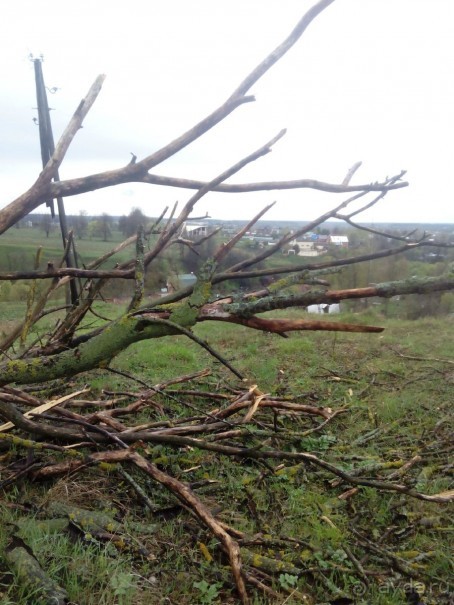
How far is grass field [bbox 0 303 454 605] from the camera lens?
1.90 meters

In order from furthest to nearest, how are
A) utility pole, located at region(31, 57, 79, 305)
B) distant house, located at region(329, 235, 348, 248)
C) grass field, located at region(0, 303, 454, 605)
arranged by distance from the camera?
utility pole, located at region(31, 57, 79, 305) → distant house, located at region(329, 235, 348, 248) → grass field, located at region(0, 303, 454, 605)

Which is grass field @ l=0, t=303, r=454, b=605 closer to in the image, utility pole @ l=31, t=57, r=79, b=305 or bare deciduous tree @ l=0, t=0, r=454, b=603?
bare deciduous tree @ l=0, t=0, r=454, b=603

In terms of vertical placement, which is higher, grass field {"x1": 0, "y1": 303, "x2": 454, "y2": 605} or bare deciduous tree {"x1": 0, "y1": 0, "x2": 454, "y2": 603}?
bare deciduous tree {"x1": 0, "y1": 0, "x2": 454, "y2": 603}

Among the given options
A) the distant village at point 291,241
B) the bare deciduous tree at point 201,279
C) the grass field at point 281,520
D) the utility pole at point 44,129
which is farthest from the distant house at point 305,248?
the utility pole at point 44,129

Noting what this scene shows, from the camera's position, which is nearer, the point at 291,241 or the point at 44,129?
the point at 291,241

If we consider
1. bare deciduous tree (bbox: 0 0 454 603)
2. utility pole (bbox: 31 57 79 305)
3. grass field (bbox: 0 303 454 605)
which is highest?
utility pole (bbox: 31 57 79 305)

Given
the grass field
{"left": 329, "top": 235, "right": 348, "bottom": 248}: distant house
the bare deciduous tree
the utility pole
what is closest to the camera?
the bare deciduous tree

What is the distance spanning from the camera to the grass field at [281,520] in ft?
6.25

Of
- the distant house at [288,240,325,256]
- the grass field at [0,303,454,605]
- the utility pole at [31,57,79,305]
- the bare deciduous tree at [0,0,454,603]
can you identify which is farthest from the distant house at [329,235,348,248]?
the utility pole at [31,57,79,305]

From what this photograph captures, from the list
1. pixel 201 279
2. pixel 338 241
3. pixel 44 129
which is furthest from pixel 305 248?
pixel 44 129

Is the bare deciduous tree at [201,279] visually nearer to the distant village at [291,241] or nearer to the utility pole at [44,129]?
the distant village at [291,241]

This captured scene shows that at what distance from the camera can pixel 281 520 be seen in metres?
2.52

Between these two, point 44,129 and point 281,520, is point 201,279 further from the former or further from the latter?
point 44,129

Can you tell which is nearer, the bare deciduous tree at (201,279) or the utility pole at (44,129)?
the bare deciduous tree at (201,279)
